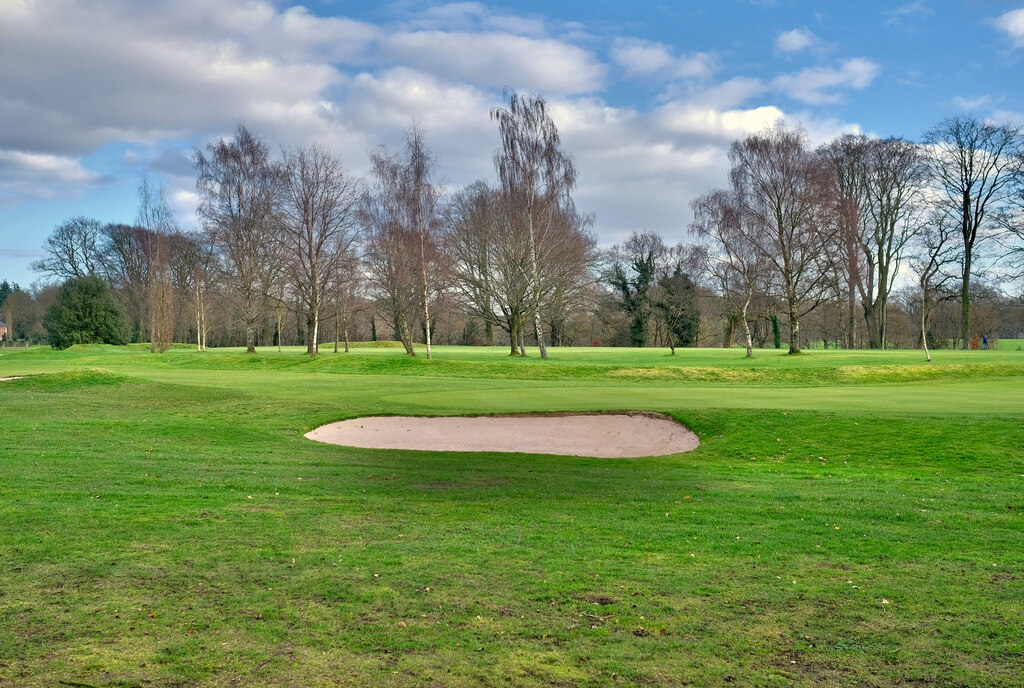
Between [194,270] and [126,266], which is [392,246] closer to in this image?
[194,270]

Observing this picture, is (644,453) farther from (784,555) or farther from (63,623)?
(63,623)

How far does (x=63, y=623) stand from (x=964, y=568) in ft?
27.8

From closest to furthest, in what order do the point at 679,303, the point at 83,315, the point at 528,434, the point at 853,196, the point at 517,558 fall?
1. the point at 517,558
2. the point at 528,434
3. the point at 853,196
4. the point at 83,315
5. the point at 679,303

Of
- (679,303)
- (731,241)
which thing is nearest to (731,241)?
(731,241)

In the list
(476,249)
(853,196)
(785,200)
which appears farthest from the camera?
(853,196)

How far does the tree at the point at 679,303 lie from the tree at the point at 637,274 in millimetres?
→ 1506

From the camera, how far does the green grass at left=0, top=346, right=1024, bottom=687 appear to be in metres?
5.30

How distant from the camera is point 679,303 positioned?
233 feet

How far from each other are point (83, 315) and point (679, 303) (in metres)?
54.4

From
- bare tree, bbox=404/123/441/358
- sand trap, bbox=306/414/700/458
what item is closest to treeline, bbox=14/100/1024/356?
bare tree, bbox=404/123/441/358

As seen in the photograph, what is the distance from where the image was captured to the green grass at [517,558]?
17.4ft

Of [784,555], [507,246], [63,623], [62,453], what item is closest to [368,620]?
[63,623]

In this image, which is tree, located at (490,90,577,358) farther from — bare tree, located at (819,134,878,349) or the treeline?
bare tree, located at (819,134,878,349)

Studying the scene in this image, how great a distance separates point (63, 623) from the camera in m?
5.79
